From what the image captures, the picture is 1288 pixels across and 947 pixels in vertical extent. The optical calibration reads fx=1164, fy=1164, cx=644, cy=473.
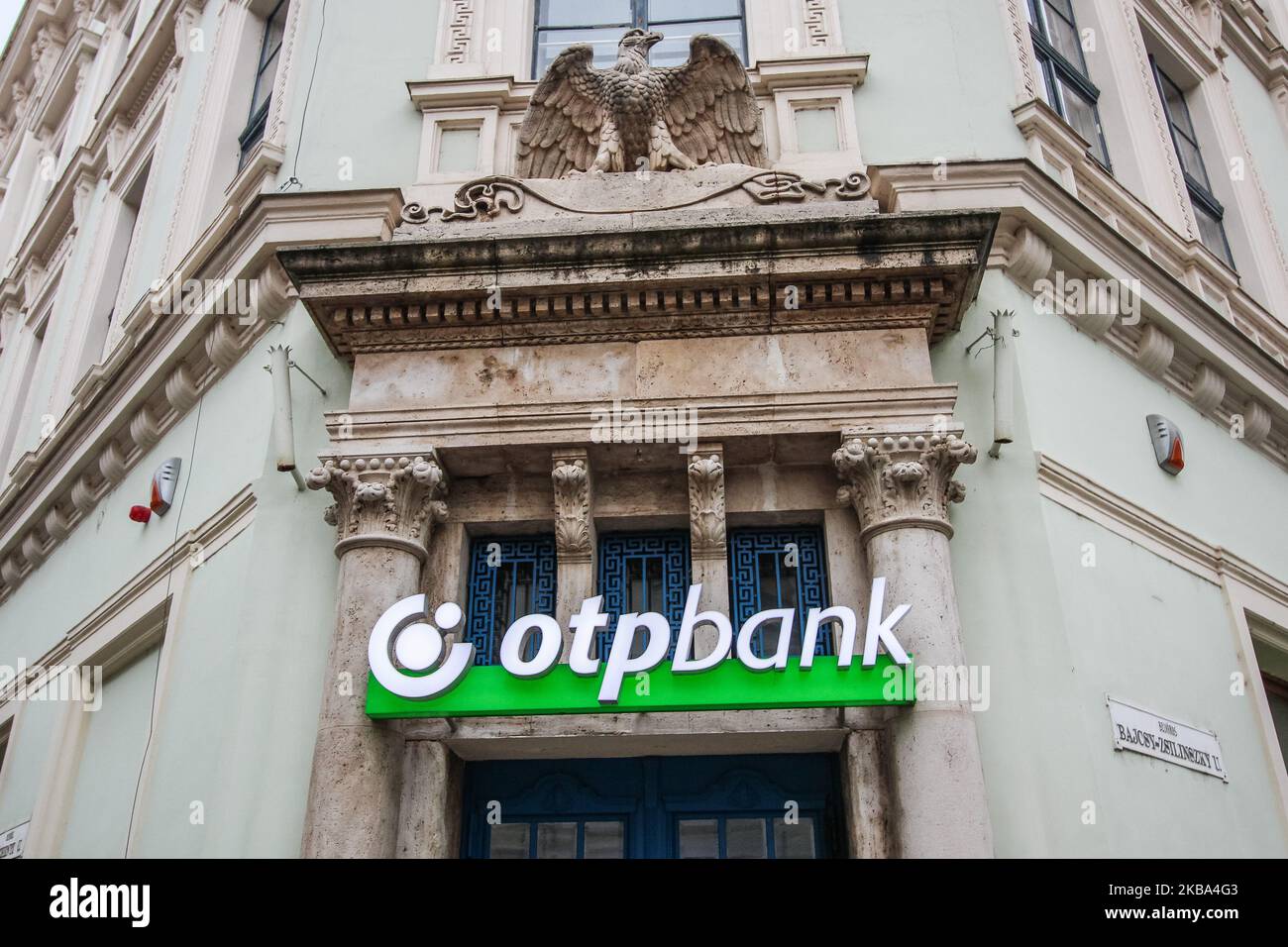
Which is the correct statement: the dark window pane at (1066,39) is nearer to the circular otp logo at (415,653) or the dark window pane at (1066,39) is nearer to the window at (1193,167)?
the window at (1193,167)

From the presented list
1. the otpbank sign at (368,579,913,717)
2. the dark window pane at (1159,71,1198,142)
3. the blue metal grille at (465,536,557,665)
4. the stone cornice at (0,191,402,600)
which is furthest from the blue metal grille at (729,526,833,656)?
the dark window pane at (1159,71,1198,142)

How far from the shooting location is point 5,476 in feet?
41.9

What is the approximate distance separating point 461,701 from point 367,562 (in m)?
1.06

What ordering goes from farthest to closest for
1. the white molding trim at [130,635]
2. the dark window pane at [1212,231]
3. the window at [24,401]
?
1. the window at [24,401]
2. the dark window pane at [1212,231]
3. the white molding trim at [130,635]

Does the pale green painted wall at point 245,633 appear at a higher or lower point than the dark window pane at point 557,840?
higher

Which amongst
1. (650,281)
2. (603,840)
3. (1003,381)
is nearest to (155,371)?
(650,281)

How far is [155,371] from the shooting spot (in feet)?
29.6

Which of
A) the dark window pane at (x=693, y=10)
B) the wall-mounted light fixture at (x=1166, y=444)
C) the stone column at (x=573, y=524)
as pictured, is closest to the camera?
the stone column at (x=573, y=524)

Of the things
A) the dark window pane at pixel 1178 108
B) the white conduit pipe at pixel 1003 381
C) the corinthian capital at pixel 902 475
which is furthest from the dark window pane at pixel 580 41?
the dark window pane at pixel 1178 108

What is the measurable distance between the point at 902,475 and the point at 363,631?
3156mm

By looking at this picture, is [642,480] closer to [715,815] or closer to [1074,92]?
[715,815]

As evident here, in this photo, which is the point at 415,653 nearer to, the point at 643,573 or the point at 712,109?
the point at 643,573

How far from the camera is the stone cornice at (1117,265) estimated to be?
7836 millimetres
